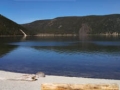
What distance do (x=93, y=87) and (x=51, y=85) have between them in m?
1.15

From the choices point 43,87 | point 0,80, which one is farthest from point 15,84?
point 43,87

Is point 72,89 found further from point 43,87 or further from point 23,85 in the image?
point 23,85

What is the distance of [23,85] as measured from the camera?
14.7 metres

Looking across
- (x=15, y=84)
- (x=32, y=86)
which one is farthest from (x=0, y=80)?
(x=32, y=86)

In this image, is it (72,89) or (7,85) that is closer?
(72,89)

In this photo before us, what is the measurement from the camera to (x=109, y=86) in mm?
6488

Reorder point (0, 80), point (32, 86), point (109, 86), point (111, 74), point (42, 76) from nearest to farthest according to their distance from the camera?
point (109, 86) < point (32, 86) < point (0, 80) < point (42, 76) < point (111, 74)

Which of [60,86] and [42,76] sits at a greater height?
[60,86]

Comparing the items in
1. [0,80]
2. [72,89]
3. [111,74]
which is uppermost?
[72,89]

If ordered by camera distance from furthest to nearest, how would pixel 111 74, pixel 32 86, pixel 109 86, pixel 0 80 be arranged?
pixel 111 74
pixel 0 80
pixel 32 86
pixel 109 86

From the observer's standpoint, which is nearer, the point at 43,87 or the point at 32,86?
the point at 43,87

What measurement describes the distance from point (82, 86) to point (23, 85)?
860 cm

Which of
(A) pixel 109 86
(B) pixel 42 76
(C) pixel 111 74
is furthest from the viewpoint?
(C) pixel 111 74

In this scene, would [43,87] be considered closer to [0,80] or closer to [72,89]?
[72,89]
